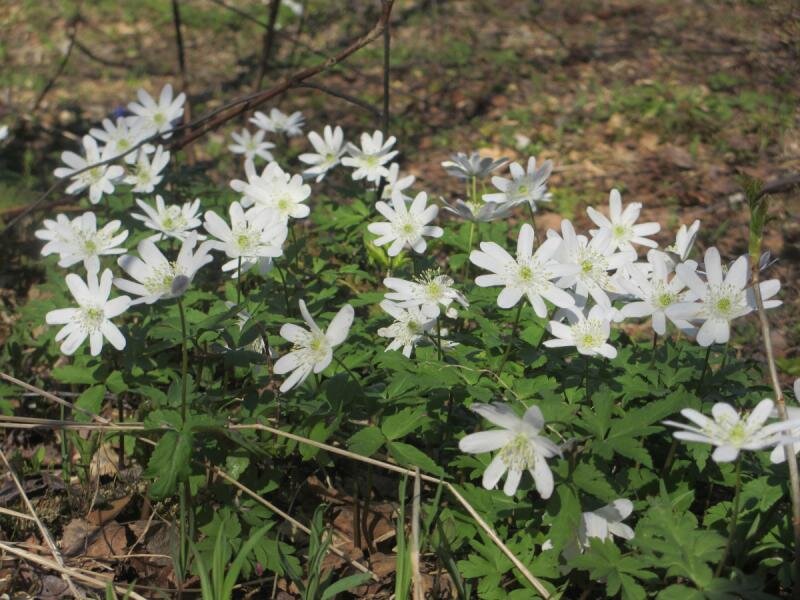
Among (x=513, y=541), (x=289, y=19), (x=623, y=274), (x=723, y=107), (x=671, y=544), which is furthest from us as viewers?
(x=289, y=19)

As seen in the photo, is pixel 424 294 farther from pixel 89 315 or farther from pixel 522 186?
pixel 89 315

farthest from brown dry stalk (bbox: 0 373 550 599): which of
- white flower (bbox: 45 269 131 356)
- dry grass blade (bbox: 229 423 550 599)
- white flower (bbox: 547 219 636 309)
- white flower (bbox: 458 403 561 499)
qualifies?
white flower (bbox: 547 219 636 309)

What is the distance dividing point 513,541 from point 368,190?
177 centimetres

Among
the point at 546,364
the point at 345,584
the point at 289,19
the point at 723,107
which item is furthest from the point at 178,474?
the point at 289,19

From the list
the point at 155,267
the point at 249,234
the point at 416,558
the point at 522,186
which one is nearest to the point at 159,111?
the point at 249,234

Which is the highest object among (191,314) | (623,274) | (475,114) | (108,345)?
(623,274)

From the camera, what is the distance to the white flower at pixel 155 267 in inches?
87.4

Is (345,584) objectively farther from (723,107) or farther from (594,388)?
(723,107)

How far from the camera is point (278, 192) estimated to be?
9.45 ft

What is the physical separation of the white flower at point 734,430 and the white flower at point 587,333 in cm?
42

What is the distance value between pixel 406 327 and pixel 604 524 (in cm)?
85

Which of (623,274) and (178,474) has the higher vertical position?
(623,274)

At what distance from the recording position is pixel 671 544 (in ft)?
6.23

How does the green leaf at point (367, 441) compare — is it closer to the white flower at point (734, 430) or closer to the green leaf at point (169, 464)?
the green leaf at point (169, 464)
